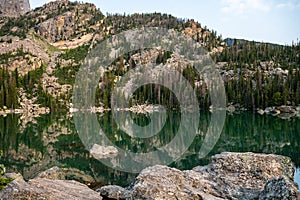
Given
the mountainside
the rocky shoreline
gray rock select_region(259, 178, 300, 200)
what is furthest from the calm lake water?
the mountainside

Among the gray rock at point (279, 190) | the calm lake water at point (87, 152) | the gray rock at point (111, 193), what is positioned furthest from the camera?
the calm lake water at point (87, 152)

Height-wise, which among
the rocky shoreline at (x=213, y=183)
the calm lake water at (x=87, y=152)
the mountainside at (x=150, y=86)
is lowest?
the calm lake water at (x=87, y=152)

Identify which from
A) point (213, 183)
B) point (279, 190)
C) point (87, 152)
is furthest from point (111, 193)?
point (87, 152)

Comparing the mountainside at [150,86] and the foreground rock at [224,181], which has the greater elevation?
the mountainside at [150,86]

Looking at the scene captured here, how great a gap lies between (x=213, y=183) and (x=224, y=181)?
47 centimetres

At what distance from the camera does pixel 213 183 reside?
8.37 m

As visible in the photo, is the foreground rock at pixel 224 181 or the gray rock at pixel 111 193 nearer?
the foreground rock at pixel 224 181

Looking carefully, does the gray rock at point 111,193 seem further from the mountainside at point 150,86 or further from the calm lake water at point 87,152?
the mountainside at point 150,86

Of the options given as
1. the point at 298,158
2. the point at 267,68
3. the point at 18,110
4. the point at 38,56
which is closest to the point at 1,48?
the point at 38,56

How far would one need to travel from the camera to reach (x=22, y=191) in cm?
630

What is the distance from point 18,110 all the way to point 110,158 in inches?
3855

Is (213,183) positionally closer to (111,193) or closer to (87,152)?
(111,193)

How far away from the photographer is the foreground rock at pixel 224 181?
612cm

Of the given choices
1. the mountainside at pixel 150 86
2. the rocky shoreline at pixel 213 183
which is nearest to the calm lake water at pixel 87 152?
the rocky shoreline at pixel 213 183
